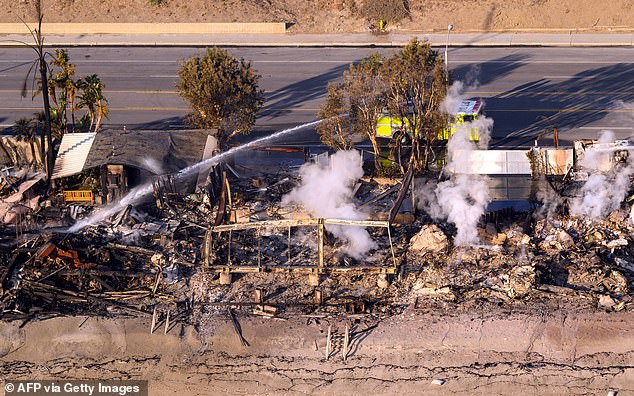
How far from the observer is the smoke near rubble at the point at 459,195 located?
Result: 77.4ft

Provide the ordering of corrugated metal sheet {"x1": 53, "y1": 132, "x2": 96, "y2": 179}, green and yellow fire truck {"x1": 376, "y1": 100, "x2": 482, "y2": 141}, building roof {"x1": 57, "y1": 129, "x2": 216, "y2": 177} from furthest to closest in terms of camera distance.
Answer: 1. green and yellow fire truck {"x1": 376, "y1": 100, "x2": 482, "y2": 141}
2. corrugated metal sheet {"x1": 53, "y1": 132, "x2": 96, "y2": 179}
3. building roof {"x1": 57, "y1": 129, "x2": 216, "y2": 177}

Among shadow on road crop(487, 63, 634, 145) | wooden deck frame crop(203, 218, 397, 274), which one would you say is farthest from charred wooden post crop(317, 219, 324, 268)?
shadow on road crop(487, 63, 634, 145)

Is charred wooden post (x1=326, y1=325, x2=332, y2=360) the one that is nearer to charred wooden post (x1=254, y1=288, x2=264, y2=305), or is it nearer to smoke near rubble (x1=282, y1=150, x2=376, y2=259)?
charred wooden post (x1=254, y1=288, x2=264, y2=305)

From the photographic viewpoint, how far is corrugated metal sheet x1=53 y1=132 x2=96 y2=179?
26.1m

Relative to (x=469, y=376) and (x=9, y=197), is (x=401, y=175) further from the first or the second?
(x=9, y=197)

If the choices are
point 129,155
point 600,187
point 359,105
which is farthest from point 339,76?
point 600,187

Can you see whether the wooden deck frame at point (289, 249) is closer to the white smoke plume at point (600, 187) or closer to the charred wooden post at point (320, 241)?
the charred wooden post at point (320, 241)

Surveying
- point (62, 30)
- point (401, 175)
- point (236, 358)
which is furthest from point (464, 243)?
point (62, 30)

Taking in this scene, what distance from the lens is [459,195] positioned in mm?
24703

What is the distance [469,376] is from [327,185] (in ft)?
27.3

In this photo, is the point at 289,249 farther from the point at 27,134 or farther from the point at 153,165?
the point at 27,134

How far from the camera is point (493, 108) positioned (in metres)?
33.1

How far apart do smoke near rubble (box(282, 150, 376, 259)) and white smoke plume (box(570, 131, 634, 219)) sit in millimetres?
6091

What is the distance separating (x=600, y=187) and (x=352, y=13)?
20.2 m
